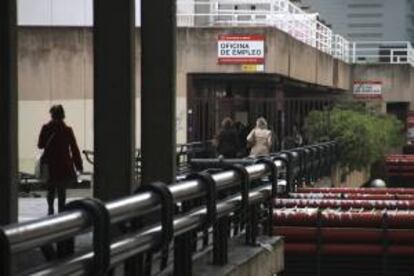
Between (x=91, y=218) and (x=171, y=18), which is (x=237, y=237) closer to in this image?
(x=171, y=18)

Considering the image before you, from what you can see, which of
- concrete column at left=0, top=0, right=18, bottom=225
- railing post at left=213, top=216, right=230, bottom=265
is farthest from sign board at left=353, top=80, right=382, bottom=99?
railing post at left=213, top=216, right=230, bottom=265

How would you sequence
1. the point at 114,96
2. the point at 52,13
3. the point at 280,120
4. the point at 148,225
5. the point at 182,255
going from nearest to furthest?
the point at 148,225 → the point at 182,255 → the point at 114,96 → the point at 280,120 → the point at 52,13

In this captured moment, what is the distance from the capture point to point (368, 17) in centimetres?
11662

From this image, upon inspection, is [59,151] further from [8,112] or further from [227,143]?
[227,143]

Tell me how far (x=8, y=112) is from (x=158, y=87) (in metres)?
2.38

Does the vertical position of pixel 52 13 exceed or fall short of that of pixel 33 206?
it exceeds it

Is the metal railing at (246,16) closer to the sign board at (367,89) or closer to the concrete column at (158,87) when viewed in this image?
the sign board at (367,89)

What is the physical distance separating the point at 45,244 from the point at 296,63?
92.3 feet

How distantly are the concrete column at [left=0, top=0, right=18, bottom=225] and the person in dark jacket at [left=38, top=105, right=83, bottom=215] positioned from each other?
5463 millimetres

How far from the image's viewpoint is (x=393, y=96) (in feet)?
163

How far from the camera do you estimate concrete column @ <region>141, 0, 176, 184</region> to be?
10422 mm

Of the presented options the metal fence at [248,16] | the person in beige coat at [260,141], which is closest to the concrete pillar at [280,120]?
the metal fence at [248,16]

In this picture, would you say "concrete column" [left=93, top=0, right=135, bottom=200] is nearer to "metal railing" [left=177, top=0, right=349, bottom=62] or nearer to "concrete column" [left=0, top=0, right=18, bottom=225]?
"concrete column" [left=0, top=0, right=18, bottom=225]

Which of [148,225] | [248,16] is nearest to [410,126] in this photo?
[248,16]
